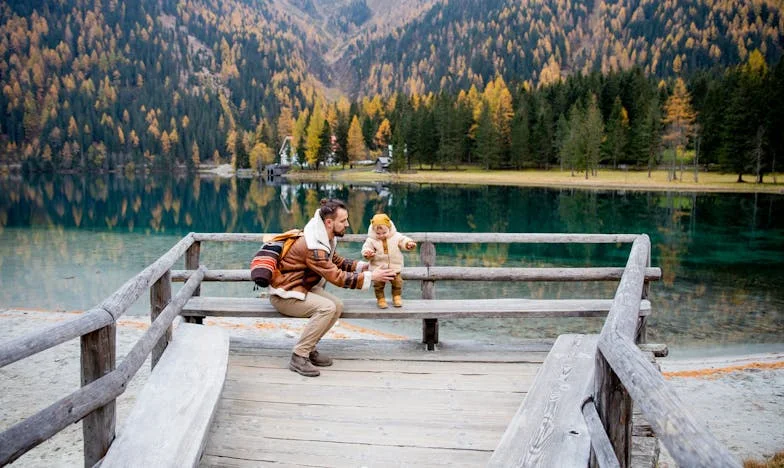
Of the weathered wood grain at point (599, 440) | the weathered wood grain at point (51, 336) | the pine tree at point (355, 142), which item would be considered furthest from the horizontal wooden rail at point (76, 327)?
the pine tree at point (355, 142)

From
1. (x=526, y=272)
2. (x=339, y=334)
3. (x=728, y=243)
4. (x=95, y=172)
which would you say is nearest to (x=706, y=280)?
(x=728, y=243)

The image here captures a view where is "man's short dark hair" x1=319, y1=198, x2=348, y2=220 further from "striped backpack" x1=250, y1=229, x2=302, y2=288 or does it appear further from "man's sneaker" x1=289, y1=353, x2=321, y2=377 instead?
"man's sneaker" x1=289, y1=353, x2=321, y2=377

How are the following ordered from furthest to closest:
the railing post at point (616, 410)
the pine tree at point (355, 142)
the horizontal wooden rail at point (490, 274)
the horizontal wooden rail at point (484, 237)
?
the pine tree at point (355, 142) < the horizontal wooden rail at point (484, 237) < the horizontal wooden rail at point (490, 274) < the railing post at point (616, 410)

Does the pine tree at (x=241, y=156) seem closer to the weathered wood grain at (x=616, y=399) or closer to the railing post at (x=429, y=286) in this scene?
the railing post at (x=429, y=286)

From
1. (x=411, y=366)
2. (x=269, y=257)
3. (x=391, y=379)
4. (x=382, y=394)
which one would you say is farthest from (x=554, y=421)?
(x=269, y=257)

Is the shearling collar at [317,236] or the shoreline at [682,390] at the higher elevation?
the shearling collar at [317,236]

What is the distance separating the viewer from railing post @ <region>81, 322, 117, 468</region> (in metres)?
3.87

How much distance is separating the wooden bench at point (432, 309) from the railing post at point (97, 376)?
226 cm

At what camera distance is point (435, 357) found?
21.0ft

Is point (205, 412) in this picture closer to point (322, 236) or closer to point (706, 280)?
point (322, 236)

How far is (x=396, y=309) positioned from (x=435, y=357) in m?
0.72

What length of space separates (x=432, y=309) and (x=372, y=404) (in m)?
1.57

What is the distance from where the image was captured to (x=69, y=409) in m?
3.48

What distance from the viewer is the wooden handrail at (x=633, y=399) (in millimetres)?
1750
